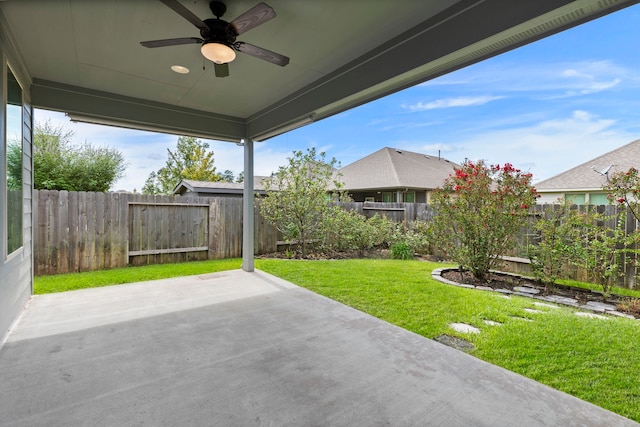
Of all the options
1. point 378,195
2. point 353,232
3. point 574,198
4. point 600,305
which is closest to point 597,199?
point 574,198

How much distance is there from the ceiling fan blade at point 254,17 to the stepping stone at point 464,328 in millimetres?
3159

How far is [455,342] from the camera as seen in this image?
2646mm

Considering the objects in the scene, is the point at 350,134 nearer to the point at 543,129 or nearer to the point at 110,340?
the point at 543,129

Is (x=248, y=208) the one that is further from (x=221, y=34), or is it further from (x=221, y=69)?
(x=221, y=34)

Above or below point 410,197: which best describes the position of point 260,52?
above

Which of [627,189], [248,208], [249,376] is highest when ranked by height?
[627,189]

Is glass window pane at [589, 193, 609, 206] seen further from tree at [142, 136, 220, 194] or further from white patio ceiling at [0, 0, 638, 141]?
tree at [142, 136, 220, 194]

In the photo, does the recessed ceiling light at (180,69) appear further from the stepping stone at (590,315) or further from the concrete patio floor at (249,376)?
the stepping stone at (590,315)

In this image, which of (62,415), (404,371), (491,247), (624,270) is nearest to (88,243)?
(62,415)

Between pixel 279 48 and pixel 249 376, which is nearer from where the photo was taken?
pixel 249 376

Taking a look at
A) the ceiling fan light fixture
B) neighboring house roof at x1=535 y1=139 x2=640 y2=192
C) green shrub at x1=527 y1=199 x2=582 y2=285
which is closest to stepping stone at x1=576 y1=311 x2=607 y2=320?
green shrub at x1=527 y1=199 x2=582 y2=285

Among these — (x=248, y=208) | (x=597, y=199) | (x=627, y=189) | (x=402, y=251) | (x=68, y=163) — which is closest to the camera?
(x=627, y=189)

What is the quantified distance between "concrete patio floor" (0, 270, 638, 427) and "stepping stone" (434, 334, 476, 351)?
0.43ft

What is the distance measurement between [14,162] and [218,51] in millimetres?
2485
